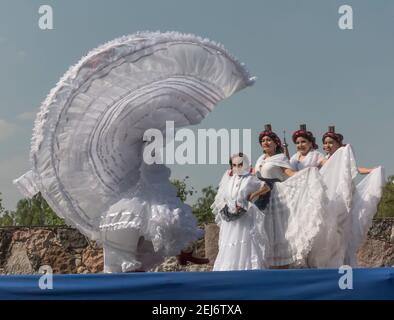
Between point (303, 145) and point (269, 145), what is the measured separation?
31 cm

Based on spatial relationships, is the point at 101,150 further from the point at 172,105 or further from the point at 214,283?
the point at 214,283

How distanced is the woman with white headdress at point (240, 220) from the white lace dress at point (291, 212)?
10 cm

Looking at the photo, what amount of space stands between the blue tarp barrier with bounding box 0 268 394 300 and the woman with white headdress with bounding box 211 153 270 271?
3.86 ft

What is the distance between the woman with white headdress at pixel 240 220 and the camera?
455cm

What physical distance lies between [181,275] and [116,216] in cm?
133

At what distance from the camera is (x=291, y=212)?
15.5ft

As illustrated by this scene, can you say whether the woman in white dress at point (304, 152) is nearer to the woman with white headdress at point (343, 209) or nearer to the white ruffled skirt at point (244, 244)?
the woman with white headdress at point (343, 209)

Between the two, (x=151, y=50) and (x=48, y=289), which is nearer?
(x=48, y=289)

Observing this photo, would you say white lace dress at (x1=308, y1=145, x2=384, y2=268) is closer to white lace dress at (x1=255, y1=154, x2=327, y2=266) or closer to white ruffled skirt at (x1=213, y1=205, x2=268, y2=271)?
white lace dress at (x1=255, y1=154, x2=327, y2=266)

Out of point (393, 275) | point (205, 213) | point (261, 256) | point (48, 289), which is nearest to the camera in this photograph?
point (393, 275)

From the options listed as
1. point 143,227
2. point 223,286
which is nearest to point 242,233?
point 143,227

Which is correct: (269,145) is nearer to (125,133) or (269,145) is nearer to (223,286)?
(125,133)

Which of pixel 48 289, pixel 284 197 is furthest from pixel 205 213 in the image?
pixel 48 289
